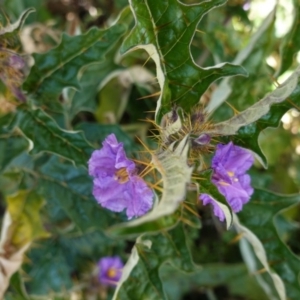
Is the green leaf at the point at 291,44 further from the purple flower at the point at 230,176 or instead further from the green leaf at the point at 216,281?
the green leaf at the point at 216,281

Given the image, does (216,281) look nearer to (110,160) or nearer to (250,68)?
(250,68)

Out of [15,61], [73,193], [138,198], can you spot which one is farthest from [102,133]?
[138,198]

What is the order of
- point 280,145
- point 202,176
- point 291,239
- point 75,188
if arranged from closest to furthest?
point 202,176 → point 75,188 → point 280,145 → point 291,239

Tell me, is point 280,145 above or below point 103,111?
below

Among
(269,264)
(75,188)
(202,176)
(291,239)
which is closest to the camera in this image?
(202,176)

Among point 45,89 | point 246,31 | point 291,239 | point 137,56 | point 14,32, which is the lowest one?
point 291,239

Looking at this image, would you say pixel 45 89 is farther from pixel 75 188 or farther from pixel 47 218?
pixel 47 218

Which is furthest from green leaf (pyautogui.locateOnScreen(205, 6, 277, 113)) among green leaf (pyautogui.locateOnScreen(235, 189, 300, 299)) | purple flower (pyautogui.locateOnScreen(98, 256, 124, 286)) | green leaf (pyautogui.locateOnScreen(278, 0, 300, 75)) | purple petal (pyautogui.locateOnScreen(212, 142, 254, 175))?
purple flower (pyautogui.locateOnScreen(98, 256, 124, 286))

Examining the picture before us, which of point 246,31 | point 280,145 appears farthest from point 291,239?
point 246,31

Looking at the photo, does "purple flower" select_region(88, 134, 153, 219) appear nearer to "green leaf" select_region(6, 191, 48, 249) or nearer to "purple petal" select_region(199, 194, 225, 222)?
"purple petal" select_region(199, 194, 225, 222)
